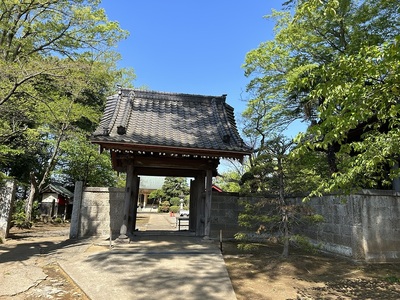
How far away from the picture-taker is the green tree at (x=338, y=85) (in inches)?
151

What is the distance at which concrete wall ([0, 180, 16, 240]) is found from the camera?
9906 mm

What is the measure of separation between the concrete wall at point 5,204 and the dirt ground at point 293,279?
450 cm

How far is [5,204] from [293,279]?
32.7ft

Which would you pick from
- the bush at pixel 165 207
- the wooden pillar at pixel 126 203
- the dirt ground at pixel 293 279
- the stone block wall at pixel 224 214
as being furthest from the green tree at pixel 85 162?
the bush at pixel 165 207

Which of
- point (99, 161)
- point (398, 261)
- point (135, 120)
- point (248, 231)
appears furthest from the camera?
point (99, 161)

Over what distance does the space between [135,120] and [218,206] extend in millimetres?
4332

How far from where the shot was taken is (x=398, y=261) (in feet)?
23.9

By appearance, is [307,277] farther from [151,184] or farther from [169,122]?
[151,184]

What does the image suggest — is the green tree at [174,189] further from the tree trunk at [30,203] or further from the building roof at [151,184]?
the tree trunk at [30,203]

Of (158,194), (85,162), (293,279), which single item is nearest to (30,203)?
(85,162)

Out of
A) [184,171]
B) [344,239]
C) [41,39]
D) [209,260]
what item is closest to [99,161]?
[41,39]

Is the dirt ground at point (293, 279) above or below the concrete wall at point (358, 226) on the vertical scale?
below

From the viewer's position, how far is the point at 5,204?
997 centimetres

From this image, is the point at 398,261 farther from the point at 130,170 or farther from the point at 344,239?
the point at 130,170
